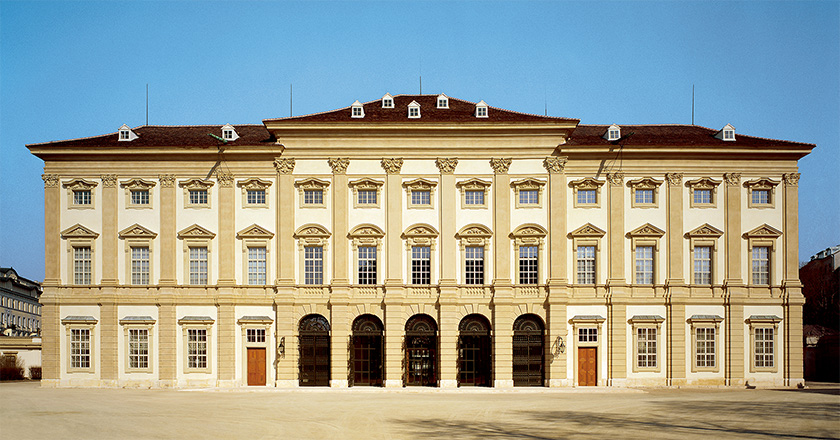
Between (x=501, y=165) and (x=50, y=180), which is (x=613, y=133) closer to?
(x=501, y=165)

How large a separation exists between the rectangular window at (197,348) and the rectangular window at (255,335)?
7.91ft

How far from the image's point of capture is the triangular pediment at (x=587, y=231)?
47500 millimetres

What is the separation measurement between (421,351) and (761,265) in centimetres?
1995

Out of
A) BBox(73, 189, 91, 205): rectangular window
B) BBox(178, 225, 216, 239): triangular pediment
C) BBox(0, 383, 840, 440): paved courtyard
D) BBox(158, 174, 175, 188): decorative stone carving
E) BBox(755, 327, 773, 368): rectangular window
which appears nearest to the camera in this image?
BBox(0, 383, 840, 440): paved courtyard

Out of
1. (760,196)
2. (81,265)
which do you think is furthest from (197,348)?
(760,196)

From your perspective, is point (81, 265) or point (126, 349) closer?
point (126, 349)

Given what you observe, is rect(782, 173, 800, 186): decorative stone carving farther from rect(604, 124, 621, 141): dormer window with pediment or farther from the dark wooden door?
the dark wooden door

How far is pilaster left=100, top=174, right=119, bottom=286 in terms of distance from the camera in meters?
47.9

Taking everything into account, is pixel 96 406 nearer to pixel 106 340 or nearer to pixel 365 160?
pixel 106 340

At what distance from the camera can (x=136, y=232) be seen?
48.0 meters

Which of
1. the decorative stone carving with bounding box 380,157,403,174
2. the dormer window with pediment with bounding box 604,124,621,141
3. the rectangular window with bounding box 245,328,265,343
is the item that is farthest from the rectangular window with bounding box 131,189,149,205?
the dormer window with pediment with bounding box 604,124,621,141

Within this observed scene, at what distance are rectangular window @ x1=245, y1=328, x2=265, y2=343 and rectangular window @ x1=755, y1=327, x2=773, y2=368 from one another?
27805mm

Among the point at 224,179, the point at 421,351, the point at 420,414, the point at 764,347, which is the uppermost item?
the point at 224,179

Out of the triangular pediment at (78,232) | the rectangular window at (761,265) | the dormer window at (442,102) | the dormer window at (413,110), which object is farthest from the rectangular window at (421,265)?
the rectangular window at (761,265)
